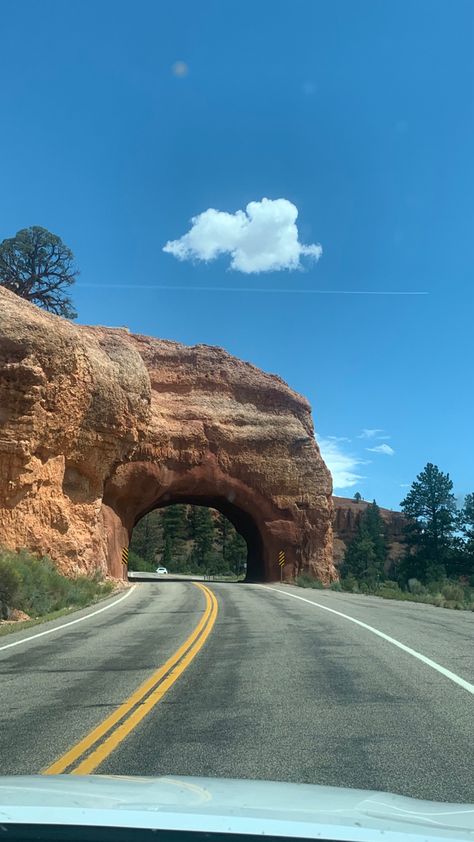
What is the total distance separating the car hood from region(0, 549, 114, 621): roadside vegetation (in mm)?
15688

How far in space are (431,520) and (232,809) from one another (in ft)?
204

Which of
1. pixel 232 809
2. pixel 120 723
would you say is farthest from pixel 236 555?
pixel 232 809

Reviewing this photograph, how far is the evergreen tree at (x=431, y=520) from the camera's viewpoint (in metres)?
60.9

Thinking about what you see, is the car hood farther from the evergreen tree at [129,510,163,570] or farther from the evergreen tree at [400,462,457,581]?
the evergreen tree at [129,510,163,570]

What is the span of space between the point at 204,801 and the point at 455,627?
13.9m

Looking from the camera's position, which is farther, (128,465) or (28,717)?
(128,465)

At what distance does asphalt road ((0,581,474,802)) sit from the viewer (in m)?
5.43

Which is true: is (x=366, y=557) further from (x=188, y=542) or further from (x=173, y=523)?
(x=188, y=542)

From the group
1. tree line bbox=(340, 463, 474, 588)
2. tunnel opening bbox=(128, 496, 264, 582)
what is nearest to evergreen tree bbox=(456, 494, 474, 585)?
tree line bbox=(340, 463, 474, 588)

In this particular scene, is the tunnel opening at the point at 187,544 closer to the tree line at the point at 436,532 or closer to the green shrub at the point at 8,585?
the tree line at the point at 436,532

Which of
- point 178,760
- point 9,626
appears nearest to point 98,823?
point 178,760

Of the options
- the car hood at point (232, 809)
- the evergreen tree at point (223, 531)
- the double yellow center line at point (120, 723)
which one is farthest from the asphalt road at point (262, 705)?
the evergreen tree at point (223, 531)

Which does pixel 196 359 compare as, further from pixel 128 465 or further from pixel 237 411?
pixel 128 465

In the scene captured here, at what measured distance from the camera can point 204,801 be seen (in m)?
3.58
